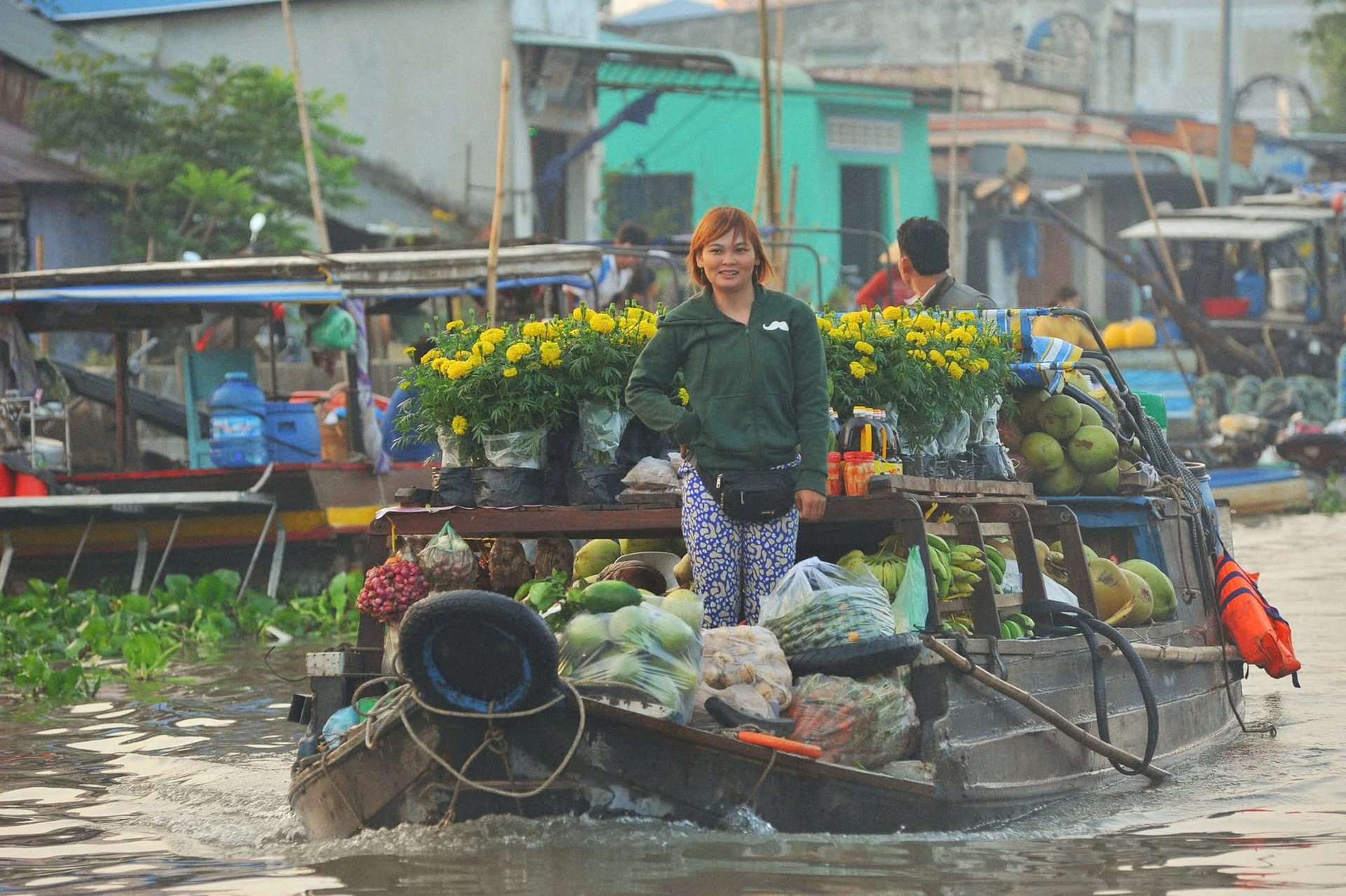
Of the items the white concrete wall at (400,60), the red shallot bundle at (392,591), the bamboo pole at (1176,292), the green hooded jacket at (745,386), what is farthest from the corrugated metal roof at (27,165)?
the green hooded jacket at (745,386)

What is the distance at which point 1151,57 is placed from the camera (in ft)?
204

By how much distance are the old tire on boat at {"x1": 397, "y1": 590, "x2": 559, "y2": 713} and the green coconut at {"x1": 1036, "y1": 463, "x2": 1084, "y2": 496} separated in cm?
297

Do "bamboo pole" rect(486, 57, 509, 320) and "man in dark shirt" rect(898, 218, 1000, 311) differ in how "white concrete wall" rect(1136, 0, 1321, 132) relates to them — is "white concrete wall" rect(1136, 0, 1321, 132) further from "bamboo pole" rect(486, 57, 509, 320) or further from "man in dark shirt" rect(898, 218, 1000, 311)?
"man in dark shirt" rect(898, 218, 1000, 311)

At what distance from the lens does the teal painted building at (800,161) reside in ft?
86.2

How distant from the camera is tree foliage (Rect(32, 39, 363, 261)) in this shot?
1833 cm

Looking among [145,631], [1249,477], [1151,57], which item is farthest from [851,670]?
[1151,57]

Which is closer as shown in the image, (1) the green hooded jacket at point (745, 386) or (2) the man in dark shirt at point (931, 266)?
(1) the green hooded jacket at point (745, 386)

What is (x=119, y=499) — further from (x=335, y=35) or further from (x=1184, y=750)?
(x=335, y=35)

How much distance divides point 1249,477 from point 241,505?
9.48 meters

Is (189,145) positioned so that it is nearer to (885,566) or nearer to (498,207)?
(498,207)

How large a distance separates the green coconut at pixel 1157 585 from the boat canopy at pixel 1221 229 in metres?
14.4

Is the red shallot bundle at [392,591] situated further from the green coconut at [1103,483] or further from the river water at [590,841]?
the green coconut at [1103,483]

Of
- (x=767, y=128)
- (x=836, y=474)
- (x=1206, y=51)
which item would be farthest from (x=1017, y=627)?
(x=1206, y=51)

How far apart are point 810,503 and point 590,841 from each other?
113 cm
